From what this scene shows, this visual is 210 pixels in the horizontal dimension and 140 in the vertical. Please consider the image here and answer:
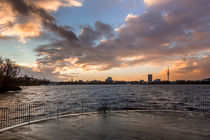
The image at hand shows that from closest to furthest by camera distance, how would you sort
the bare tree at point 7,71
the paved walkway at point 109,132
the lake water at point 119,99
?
1. the paved walkway at point 109,132
2. the lake water at point 119,99
3. the bare tree at point 7,71

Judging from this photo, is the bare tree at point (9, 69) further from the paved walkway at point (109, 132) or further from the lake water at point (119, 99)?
the paved walkway at point (109, 132)

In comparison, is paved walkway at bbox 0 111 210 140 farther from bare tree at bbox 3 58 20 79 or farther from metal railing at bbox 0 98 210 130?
bare tree at bbox 3 58 20 79

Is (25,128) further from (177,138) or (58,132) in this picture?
(177,138)

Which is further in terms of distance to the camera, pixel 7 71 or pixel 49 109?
pixel 7 71

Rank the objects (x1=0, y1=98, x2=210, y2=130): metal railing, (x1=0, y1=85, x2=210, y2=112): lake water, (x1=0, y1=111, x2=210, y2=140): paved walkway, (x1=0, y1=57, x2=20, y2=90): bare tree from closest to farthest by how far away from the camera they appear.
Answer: (x1=0, y1=111, x2=210, y2=140): paved walkway < (x1=0, y1=98, x2=210, y2=130): metal railing < (x1=0, y1=85, x2=210, y2=112): lake water < (x1=0, y1=57, x2=20, y2=90): bare tree

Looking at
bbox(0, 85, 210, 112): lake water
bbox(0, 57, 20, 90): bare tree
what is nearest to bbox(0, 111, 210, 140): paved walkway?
bbox(0, 85, 210, 112): lake water

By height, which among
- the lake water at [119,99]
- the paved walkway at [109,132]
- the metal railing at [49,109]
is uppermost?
the paved walkway at [109,132]

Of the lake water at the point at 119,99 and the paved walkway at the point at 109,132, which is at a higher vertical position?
the paved walkway at the point at 109,132

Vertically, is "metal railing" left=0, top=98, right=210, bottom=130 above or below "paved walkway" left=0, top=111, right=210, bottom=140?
below

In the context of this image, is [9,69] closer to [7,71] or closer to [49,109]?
[7,71]

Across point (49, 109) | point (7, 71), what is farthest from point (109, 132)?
point (7, 71)

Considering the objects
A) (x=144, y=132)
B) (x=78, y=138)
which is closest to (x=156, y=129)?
(x=144, y=132)

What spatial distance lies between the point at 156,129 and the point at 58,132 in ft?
21.2

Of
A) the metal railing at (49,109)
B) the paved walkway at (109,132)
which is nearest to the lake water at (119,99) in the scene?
the metal railing at (49,109)
